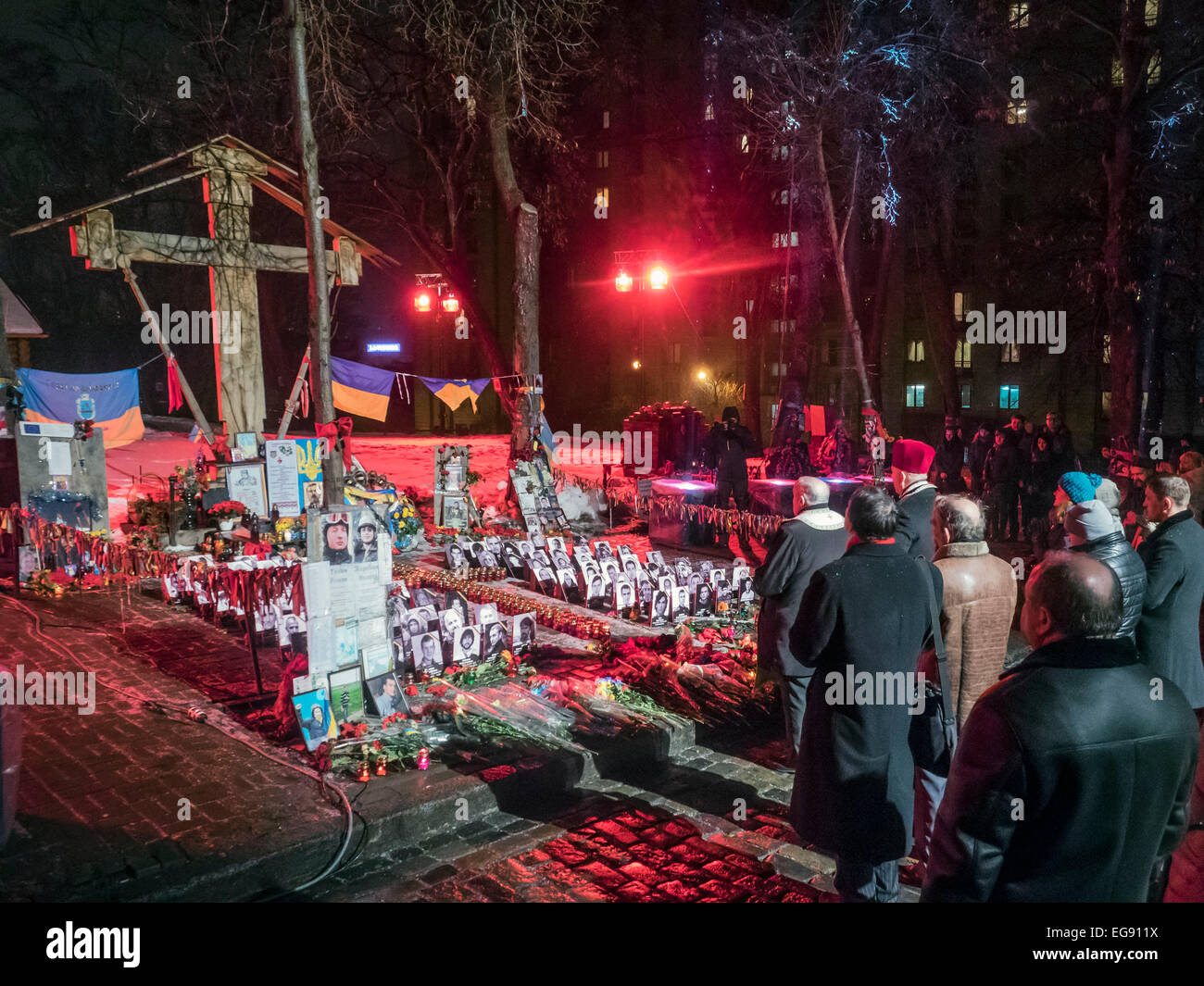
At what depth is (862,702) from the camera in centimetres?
390

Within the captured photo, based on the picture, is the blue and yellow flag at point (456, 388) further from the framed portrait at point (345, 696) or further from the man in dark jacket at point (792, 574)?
the man in dark jacket at point (792, 574)

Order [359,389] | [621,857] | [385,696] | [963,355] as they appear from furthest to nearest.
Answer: [963,355]
[359,389]
[385,696]
[621,857]

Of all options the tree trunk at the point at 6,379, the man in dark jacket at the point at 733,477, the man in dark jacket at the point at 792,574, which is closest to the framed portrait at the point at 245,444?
the tree trunk at the point at 6,379

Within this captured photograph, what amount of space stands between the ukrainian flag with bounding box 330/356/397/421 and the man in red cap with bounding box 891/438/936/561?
11.7 metres

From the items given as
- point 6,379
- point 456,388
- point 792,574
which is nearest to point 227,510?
point 6,379

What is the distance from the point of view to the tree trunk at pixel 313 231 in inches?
425

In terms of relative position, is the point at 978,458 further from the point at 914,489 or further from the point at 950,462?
the point at 914,489

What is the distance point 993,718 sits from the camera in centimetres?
253

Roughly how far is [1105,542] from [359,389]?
45.0 ft

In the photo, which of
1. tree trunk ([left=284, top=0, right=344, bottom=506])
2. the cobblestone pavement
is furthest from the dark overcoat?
tree trunk ([left=284, top=0, right=344, bottom=506])

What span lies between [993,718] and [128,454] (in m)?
29.4

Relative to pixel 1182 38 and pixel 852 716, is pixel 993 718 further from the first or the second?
pixel 1182 38

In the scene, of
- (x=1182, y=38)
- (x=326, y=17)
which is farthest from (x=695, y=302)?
(x=326, y=17)

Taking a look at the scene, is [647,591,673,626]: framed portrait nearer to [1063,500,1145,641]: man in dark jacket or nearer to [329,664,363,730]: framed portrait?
[329,664,363,730]: framed portrait
